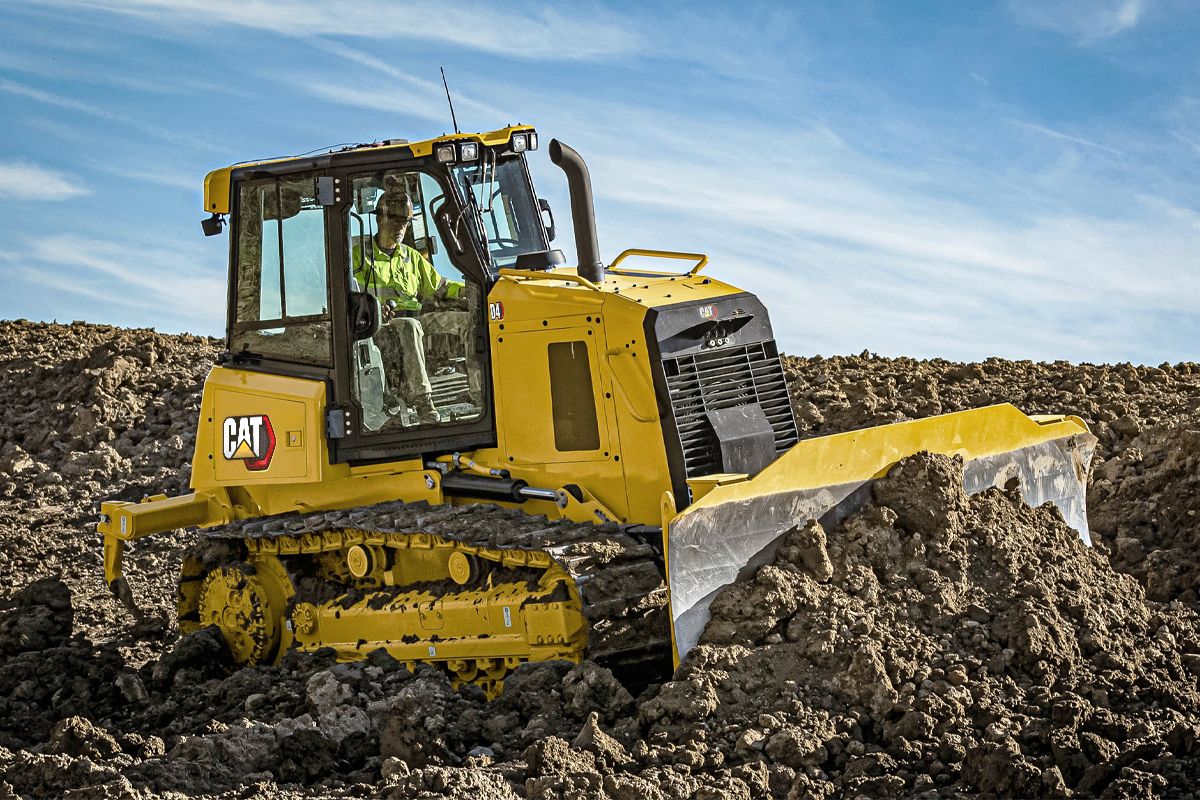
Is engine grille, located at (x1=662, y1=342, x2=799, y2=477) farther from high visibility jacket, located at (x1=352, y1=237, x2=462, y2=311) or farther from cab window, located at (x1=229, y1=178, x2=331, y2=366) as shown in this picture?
cab window, located at (x1=229, y1=178, x2=331, y2=366)

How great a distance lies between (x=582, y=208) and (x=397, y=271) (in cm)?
117

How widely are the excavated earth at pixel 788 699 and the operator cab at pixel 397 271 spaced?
57.4 inches

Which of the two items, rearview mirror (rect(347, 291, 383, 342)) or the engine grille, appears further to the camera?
rearview mirror (rect(347, 291, 383, 342))

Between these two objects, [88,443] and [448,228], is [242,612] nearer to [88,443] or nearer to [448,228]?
[448,228]

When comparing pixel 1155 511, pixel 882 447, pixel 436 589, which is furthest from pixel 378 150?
pixel 1155 511

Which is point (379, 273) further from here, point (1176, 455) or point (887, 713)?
point (1176, 455)

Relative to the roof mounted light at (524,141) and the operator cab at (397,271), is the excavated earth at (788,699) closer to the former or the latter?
the operator cab at (397,271)

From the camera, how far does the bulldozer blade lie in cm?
652

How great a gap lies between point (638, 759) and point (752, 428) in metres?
2.14

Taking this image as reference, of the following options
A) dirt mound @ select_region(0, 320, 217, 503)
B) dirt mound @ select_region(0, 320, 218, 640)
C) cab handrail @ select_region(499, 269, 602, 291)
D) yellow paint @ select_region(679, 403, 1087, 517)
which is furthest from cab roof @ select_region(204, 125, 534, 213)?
dirt mound @ select_region(0, 320, 217, 503)

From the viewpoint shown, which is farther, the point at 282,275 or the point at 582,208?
the point at 282,275

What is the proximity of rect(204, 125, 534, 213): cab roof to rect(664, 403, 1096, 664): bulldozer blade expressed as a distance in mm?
2631

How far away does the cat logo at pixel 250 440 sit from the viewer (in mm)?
8414

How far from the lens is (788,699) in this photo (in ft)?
20.3
